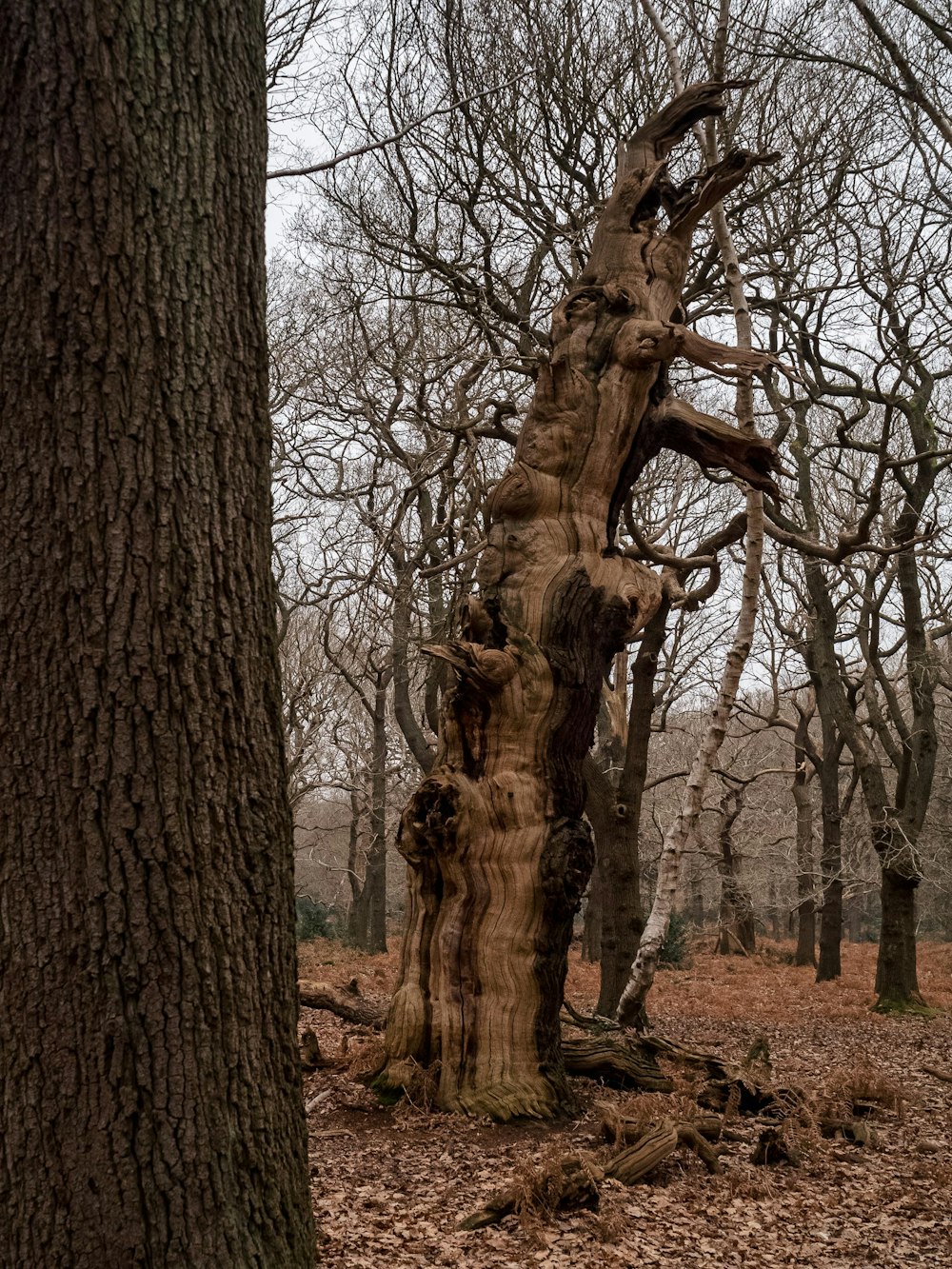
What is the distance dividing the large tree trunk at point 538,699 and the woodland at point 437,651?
0.08 feet

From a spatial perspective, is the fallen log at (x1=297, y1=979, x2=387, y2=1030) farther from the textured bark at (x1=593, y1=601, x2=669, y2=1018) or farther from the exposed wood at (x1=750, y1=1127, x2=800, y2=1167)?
the exposed wood at (x1=750, y1=1127, x2=800, y2=1167)

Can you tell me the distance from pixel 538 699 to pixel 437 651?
2.39 feet

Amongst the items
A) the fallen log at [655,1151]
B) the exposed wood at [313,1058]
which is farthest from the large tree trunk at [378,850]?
the fallen log at [655,1151]

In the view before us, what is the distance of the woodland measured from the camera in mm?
2129

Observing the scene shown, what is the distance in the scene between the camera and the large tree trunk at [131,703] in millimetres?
2076

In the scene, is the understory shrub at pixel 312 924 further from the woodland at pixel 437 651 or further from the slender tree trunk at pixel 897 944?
the slender tree trunk at pixel 897 944

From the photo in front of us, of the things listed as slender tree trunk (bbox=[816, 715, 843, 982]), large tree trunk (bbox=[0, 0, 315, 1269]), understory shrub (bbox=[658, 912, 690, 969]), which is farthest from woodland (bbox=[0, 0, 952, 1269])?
understory shrub (bbox=[658, 912, 690, 969])

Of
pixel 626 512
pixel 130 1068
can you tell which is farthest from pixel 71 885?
pixel 626 512

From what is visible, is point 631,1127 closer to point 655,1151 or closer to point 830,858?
point 655,1151

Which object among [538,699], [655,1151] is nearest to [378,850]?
[538,699]

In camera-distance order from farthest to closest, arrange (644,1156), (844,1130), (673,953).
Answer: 1. (673,953)
2. (844,1130)
3. (644,1156)

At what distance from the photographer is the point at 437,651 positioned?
5.25 metres

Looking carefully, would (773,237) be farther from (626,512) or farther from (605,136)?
(626,512)

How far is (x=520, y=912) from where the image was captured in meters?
5.44
